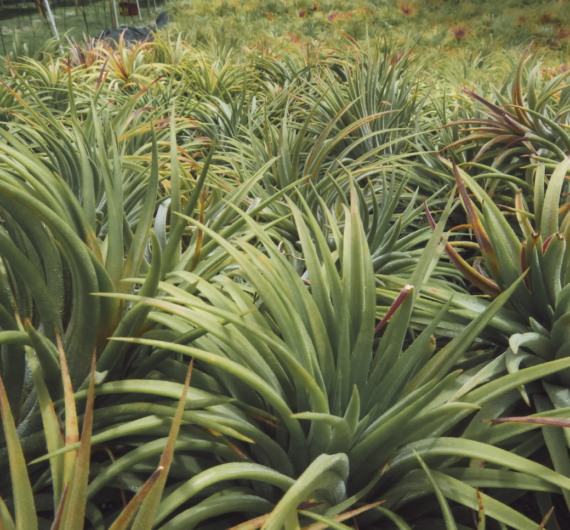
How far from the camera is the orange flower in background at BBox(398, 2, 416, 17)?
A: 537cm

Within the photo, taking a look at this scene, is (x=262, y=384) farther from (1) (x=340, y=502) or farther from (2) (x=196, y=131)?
(2) (x=196, y=131)

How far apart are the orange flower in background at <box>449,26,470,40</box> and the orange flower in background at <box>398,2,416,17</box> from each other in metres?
0.84

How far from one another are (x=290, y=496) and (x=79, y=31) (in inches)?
268

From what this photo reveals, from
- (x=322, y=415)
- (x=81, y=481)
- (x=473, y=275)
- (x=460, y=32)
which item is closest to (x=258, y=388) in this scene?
(x=322, y=415)

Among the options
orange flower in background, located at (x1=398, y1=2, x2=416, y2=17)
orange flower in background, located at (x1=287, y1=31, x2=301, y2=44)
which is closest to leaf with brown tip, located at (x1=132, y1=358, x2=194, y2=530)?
orange flower in background, located at (x1=287, y1=31, x2=301, y2=44)

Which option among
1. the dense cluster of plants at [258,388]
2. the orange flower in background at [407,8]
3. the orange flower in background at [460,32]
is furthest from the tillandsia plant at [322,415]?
the orange flower in background at [407,8]

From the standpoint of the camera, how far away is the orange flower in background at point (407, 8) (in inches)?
211

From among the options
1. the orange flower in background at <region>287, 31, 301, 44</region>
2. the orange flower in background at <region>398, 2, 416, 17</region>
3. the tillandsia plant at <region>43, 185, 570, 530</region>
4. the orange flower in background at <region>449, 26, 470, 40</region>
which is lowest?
the tillandsia plant at <region>43, 185, 570, 530</region>

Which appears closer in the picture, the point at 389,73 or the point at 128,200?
the point at 128,200

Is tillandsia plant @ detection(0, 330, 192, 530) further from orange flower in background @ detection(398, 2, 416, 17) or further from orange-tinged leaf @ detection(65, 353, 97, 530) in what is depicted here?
orange flower in background @ detection(398, 2, 416, 17)

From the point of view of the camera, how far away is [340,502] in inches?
18.9

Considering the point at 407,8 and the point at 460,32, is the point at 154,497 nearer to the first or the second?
the point at 460,32

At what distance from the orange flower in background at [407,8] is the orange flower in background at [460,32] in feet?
2.77

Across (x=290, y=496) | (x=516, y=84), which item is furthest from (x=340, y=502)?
(x=516, y=84)
